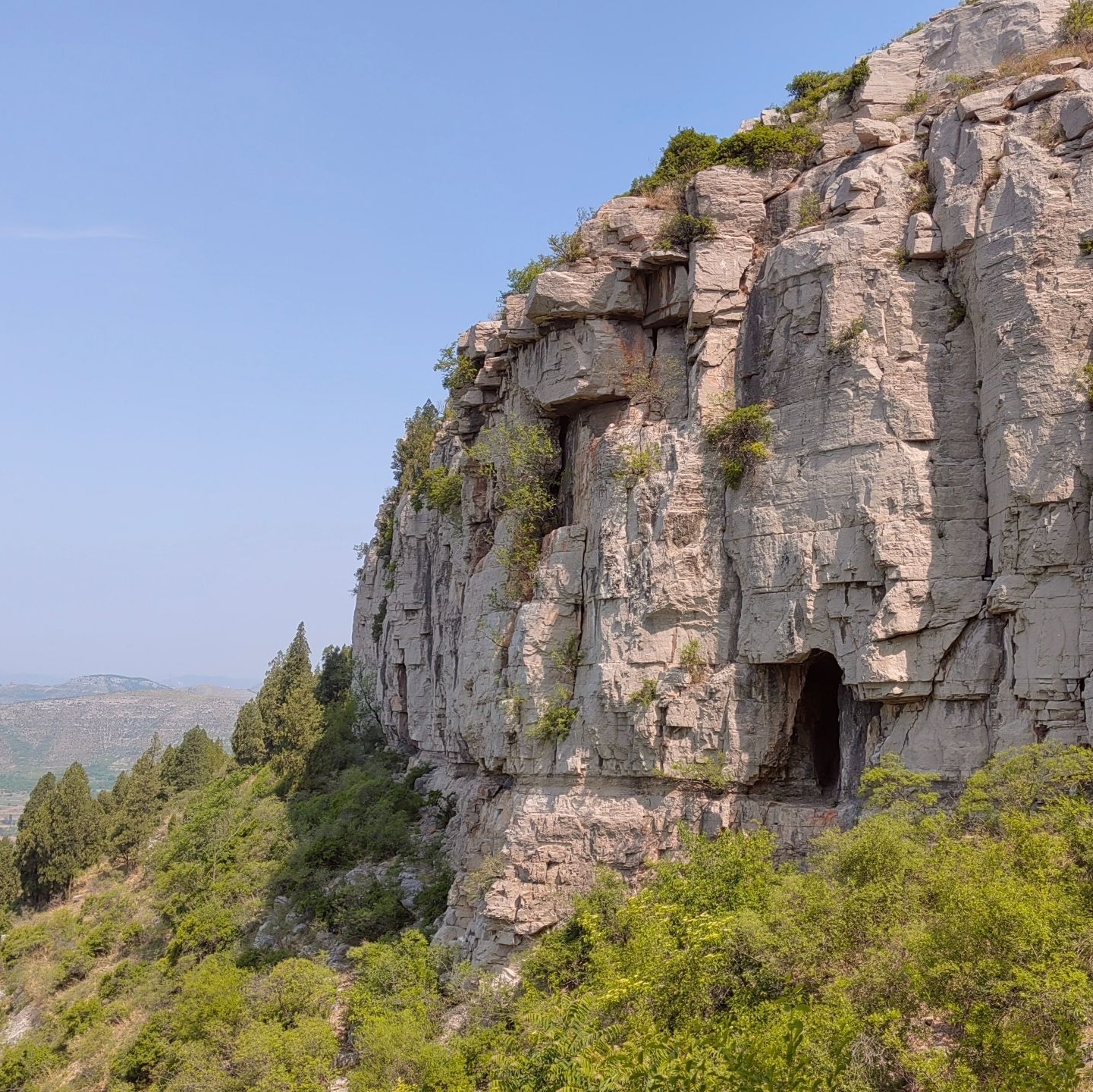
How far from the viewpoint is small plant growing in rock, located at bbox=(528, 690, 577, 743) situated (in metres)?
24.7

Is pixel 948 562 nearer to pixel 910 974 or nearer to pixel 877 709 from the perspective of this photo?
pixel 877 709

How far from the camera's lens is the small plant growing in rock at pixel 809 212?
80.2ft

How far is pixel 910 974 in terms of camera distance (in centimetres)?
1321

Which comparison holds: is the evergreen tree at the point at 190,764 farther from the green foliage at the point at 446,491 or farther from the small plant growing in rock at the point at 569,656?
the small plant growing in rock at the point at 569,656

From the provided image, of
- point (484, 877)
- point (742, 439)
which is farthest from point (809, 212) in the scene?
point (484, 877)

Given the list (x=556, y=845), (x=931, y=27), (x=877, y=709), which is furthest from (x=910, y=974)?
(x=931, y=27)

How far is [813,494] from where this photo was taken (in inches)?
867

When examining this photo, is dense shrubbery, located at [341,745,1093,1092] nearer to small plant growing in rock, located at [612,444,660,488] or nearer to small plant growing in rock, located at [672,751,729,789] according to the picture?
small plant growing in rock, located at [672,751,729,789]

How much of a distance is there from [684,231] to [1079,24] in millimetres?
9727

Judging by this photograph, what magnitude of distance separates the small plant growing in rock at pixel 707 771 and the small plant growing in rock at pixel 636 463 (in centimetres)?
668

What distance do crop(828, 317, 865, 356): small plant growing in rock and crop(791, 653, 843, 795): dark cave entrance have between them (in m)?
6.65

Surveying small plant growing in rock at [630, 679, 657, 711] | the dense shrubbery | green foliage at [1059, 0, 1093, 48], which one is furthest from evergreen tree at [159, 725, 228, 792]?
green foliage at [1059, 0, 1093, 48]

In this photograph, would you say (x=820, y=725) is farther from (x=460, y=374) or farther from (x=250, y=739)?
(x=250, y=739)

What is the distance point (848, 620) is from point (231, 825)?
3074 cm
